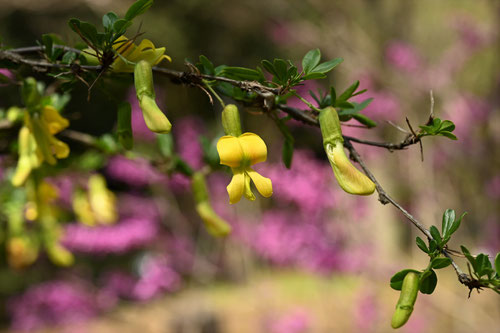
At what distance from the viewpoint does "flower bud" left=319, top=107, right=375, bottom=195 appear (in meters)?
0.35

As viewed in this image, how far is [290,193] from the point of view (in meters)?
2.26

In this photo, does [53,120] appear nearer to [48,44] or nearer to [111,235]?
[48,44]

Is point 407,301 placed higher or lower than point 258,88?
lower

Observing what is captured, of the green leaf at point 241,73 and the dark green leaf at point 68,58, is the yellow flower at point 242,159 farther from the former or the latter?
the dark green leaf at point 68,58

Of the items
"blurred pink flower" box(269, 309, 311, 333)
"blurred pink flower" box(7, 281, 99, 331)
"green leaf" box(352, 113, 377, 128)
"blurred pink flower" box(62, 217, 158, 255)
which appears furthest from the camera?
"blurred pink flower" box(7, 281, 99, 331)

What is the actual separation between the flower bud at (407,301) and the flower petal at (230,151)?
15 centimetres

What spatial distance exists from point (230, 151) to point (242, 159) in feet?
0.04

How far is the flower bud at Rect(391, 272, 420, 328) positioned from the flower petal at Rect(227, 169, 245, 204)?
0.45 feet

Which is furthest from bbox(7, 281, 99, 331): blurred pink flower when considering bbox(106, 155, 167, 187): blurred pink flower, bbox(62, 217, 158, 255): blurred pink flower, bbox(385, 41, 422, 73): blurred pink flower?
bbox(385, 41, 422, 73): blurred pink flower

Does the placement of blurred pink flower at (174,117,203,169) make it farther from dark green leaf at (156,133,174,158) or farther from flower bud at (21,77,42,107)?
flower bud at (21,77,42,107)

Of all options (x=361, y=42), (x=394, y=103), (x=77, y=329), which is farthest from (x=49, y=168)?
(x=77, y=329)

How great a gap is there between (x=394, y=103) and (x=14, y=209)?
7.45 ft

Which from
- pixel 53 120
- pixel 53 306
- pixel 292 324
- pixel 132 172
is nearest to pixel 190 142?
pixel 132 172

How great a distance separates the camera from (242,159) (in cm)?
38
